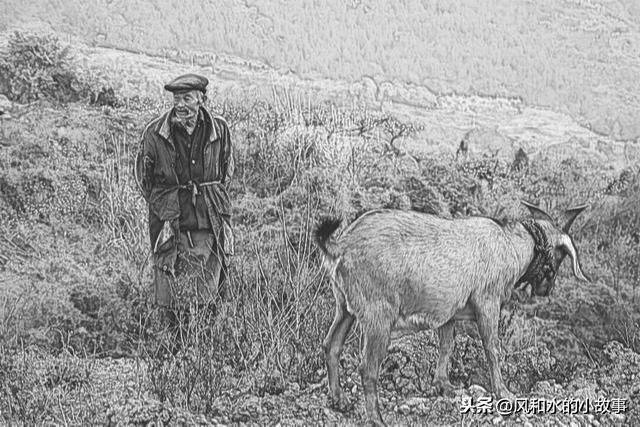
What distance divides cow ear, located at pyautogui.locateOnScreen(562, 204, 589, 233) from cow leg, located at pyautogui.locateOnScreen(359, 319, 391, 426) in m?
1.23

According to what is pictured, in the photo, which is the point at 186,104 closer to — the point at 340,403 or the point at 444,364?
the point at 340,403

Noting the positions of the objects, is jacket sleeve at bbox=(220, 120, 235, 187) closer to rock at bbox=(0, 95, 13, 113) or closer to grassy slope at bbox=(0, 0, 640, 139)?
grassy slope at bbox=(0, 0, 640, 139)

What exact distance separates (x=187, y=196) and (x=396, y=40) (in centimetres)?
159

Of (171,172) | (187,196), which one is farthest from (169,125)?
(187,196)

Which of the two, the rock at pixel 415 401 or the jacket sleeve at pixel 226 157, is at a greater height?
the jacket sleeve at pixel 226 157

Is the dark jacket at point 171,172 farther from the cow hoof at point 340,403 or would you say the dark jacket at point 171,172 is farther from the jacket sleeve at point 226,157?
the cow hoof at point 340,403

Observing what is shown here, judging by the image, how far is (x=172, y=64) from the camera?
5.19m

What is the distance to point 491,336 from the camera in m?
4.43

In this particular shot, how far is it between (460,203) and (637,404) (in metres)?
1.43

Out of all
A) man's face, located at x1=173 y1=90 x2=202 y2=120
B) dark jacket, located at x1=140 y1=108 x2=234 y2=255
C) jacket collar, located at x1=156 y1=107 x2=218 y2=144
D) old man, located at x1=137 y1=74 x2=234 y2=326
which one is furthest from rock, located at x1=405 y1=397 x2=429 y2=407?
man's face, located at x1=173 y1=90 x2=202 y2=120

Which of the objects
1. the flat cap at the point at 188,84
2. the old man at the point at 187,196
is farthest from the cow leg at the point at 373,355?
the flat cap at the point at 188,84

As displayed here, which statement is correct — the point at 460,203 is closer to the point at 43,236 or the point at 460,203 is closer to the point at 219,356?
the point at 219,356

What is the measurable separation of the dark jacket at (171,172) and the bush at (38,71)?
31.2 inches

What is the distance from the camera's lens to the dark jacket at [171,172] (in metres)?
4.60
